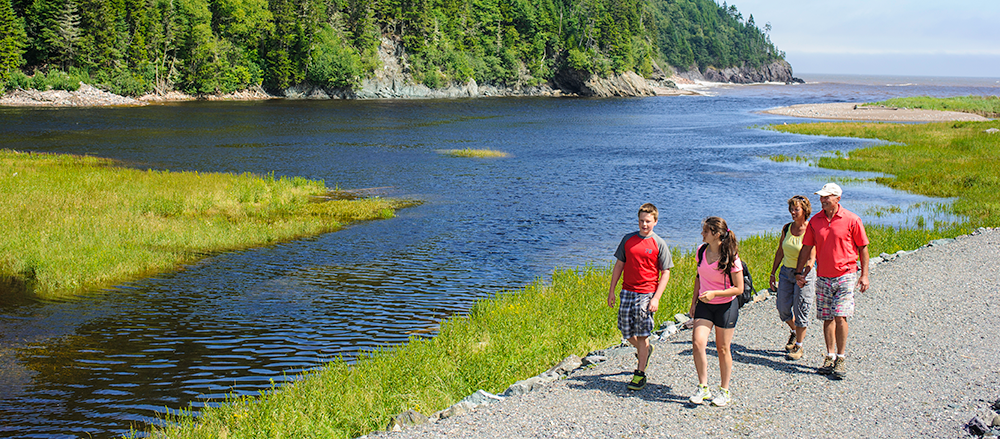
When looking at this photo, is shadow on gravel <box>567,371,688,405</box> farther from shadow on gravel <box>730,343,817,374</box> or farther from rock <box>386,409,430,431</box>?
rock <box>386,409,430,431</box>

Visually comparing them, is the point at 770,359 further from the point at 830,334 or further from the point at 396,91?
the point at 396,91

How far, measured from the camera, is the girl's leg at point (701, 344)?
8.11 metres

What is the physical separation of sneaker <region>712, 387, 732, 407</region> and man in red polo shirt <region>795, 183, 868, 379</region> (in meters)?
1.87

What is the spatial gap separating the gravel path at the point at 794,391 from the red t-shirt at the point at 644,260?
1.38 m

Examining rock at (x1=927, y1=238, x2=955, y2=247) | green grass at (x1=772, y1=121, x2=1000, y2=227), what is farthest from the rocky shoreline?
rock at (x1=927, y1=238, x2=955, y2=247)

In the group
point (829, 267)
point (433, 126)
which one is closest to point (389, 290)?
point (829, 267)

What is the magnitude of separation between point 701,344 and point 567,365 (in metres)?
2.53

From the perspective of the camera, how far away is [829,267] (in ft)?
30.5

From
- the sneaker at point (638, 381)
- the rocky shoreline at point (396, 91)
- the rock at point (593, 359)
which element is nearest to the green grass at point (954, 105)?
the rocky shoreline at point (396, 91)

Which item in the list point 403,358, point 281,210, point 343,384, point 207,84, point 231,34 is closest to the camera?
point 343,384

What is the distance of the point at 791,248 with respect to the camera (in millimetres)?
9867

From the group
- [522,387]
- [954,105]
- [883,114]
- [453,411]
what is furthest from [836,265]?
[954,105]

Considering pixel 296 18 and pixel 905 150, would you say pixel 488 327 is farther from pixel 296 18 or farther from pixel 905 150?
pixel 296 18

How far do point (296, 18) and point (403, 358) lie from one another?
4613 inches
